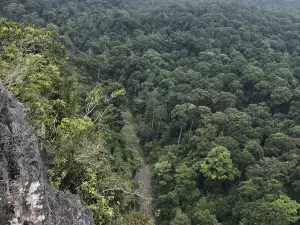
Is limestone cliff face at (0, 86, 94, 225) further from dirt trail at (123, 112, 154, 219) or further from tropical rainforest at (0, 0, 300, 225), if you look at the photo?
dirt trail at (123, 112, 154, 219)

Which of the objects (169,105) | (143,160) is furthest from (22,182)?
(169,105)

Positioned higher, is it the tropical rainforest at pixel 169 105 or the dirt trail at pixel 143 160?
the tropical rainforest at pixel 169 105

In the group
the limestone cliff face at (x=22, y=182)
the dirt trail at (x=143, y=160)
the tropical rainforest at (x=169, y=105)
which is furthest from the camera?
the dirt trail at (x=143, y=160)

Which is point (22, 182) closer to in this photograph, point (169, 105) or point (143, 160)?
point (143, 160)

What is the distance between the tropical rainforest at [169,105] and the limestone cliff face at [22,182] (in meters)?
1.29

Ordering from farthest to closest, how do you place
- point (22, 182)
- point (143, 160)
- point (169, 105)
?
point (169, 105) → point (143, 160) → point (22, 182)

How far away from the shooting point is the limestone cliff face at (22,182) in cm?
593

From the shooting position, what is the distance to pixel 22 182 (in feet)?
20.3

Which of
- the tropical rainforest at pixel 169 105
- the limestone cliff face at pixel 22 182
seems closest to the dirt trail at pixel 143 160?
the tropical rainforest at pixel 169 105

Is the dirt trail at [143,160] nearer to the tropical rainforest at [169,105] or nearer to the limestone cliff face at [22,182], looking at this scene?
the tropical rainforest at [169,105]

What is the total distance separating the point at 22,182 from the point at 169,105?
2152 cm

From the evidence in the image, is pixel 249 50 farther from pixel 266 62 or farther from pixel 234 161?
pixel 234 161

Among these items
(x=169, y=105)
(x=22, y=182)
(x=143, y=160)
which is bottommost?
(x=143, y=160)

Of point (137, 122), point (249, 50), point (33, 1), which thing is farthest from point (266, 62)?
point (33, 1)
